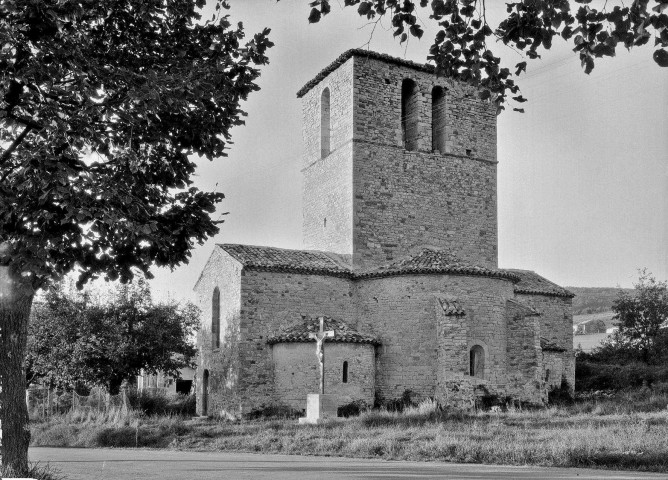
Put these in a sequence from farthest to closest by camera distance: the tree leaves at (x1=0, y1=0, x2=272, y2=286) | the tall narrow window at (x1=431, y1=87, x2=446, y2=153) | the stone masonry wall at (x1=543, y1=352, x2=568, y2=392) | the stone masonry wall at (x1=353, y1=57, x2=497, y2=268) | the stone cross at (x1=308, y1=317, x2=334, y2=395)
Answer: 1. the stone masonry wall at (x1=543, y1=352, x2=568, y2=392)
2. the tall narrow window at (x1=431, y1=87, x2=446, y2=153)
3. the stone masonry wall at (x1=353, y1=57, x2=497, y2=268)
4. the stone cross at (x1=308, y1=317, x2=334, y2=395)
5. the tree leaves at (x1=0, y1=0, x2=272, y2=286)

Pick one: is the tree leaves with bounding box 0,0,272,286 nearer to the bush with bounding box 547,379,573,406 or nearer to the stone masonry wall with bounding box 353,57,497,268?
the stone masonry wall with bounding box 353,57,497,268

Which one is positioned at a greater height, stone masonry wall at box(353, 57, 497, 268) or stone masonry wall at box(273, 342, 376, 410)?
stone masonry wall at box(353, 57, 497, 268)

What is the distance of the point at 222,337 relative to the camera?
84.8 ft

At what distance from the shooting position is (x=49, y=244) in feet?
29.0

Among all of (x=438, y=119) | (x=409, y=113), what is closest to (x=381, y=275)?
(x=409, y=113)

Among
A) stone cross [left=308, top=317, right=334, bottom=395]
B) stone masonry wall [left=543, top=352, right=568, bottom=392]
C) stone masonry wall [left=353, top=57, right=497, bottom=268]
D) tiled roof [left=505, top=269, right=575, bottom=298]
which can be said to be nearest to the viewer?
stone cross [left=308, top=317, right=334, bottom=395]

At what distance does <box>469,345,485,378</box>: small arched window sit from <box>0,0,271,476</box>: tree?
1559 cm

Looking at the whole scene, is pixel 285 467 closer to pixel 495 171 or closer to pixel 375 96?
pixel 375 96

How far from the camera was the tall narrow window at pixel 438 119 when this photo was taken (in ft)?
92.5

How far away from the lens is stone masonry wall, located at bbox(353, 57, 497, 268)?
26422mm

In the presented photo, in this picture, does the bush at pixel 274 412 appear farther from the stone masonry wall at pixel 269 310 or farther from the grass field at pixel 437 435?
the grass field at pixel 437 435

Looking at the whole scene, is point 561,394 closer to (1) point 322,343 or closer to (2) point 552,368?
(2) point 552,368

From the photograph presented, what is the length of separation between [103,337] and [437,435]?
54.0 feet

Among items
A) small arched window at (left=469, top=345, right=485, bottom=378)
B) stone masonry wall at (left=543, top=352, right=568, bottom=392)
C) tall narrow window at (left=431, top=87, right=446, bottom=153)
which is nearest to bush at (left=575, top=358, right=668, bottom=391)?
stone masonry wall at (left=543, top=352, right=568, bottom=392)
